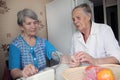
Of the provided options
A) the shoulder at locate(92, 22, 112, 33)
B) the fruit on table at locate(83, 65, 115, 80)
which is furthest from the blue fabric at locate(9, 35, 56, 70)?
the fruit on table at locate(83, 65, 115, 80)

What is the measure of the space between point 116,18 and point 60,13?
4.75 feet

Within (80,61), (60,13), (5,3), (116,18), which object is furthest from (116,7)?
(80,61)

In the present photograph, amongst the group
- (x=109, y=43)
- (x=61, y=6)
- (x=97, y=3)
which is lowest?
(x=109, y=43)

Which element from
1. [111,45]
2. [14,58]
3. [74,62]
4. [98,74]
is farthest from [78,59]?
[14,58]

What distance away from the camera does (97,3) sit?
346 cm

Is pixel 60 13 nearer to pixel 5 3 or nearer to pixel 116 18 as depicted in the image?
pixel 5 3

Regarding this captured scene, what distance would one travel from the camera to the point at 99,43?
4.25ft

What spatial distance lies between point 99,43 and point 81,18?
0.76 ft

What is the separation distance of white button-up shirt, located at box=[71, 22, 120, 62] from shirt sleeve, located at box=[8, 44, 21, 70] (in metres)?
0.42

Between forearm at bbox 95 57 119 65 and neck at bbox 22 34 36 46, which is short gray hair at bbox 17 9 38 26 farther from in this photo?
forearm at bbox 95 57 119 65

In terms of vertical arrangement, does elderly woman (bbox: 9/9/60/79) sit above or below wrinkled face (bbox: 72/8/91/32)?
below

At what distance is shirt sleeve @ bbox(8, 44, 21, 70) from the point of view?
119 cm

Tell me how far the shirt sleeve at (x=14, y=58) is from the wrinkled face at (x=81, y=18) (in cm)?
48

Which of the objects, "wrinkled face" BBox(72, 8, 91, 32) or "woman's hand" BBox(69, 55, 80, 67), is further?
"wrinkled face" BBox(72, 8, 91, 32)
